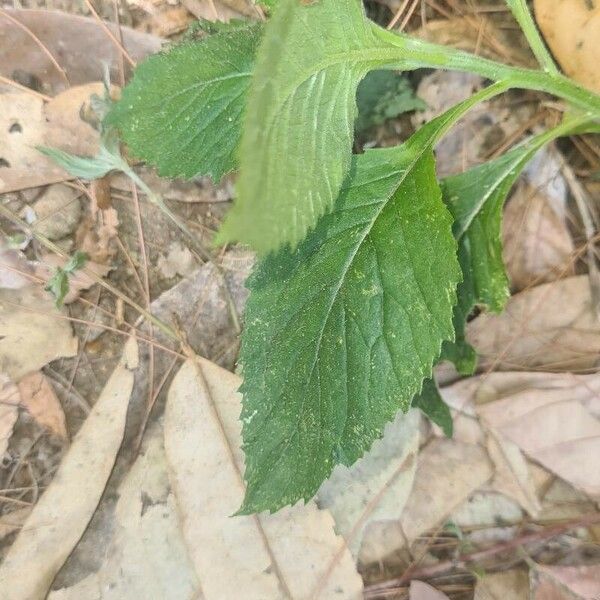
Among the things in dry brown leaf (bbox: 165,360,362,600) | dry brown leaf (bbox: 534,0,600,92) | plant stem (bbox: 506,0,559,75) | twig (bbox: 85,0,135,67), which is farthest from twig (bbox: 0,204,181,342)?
dry brown leaf (bbox: 534,0,600,92)

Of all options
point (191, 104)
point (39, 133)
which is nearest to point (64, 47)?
point (39, 133)

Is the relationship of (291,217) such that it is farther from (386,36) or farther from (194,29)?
(194,29)

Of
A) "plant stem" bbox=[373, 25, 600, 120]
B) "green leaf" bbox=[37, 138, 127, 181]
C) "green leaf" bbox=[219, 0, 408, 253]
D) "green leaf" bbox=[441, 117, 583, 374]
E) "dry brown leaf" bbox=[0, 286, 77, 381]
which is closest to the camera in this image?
"green leaf" bbox=[219, 0, 408, 253]

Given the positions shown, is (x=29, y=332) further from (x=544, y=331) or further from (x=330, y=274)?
(x=544, y=331)

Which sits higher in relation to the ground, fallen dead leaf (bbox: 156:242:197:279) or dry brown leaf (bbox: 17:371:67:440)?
fallen dead leaf (bbox: 156:242:197:279)

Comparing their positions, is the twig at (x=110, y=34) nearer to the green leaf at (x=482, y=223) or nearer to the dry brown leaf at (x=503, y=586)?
the green leaf at (x=482, y=223)

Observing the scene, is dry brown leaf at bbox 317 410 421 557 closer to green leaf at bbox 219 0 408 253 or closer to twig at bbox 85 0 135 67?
green leaf at bbox 219 0 408 253
